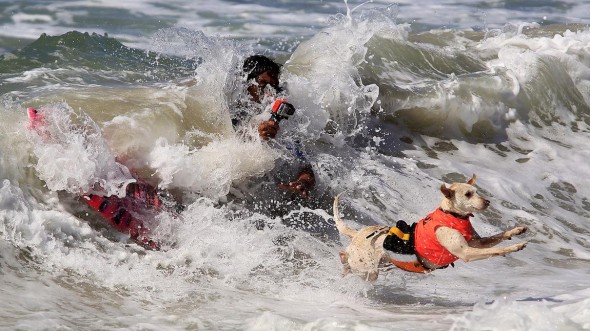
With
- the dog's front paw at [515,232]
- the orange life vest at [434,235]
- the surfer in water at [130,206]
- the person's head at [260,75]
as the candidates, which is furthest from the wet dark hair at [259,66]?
the dog's front paw at [515,232]

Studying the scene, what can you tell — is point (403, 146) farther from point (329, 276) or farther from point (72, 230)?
point (72, 230)

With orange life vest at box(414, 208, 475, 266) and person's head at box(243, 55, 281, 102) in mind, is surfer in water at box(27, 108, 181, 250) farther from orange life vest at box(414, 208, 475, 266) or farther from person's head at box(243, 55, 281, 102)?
orange life vest at box(414, 208, 475, 266)

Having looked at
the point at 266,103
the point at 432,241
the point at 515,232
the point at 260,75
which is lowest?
the point at 432,241

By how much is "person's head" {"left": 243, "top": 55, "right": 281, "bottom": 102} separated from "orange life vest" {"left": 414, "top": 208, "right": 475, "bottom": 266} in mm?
2615

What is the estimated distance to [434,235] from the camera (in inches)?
228

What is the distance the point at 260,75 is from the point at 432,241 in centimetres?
285

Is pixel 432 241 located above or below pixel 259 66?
below

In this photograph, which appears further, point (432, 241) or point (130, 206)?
point (130, 206)

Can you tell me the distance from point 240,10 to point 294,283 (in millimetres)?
15047

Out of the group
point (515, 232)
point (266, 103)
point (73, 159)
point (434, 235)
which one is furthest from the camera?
point (266, 103)

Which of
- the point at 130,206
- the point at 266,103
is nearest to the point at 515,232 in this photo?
the point at 130,206

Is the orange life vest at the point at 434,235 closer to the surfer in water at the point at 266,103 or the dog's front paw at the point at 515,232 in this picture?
the dog's front paw at the point at 515,232

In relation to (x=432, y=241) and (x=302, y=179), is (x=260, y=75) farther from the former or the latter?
(x=432, y=241)

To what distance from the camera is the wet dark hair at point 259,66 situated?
8055 millimetres
